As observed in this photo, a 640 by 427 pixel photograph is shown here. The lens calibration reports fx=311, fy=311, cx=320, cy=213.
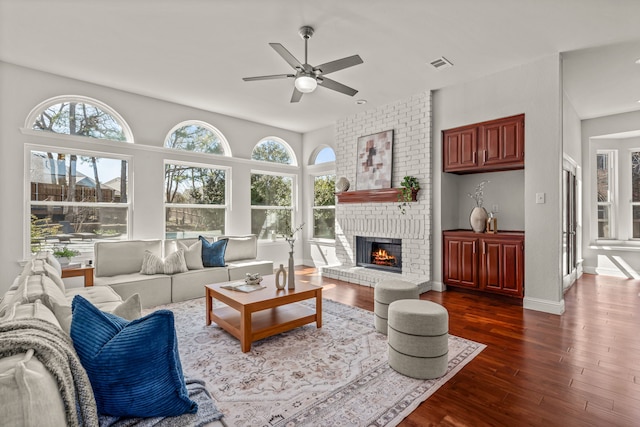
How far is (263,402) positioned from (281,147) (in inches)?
224

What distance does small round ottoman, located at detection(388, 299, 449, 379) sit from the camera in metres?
2.27

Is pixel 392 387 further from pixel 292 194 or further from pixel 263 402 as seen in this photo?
pixel 292 194

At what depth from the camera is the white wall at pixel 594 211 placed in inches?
220

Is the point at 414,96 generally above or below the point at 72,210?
above

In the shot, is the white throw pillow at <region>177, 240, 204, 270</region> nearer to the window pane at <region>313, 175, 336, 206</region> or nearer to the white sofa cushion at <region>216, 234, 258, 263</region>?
the white sofa cushion at <region>216, 234, 258, 263</region>

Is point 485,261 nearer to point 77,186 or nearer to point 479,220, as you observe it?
point 479,220

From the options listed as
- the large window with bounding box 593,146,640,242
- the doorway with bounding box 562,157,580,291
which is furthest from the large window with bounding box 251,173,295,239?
the large window with bounding box 593,146,640,242

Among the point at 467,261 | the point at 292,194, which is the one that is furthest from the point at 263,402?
the point at 292,194

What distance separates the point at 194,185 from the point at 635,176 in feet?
27.3

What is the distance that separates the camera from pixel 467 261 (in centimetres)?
453

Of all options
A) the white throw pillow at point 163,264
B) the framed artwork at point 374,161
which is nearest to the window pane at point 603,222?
the framed artwork at point 374,161

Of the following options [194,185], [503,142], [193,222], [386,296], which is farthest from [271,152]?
[386,296]

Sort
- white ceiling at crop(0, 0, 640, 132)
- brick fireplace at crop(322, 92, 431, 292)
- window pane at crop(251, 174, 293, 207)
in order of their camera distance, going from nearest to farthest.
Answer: white ceiling at crop(0, 0, 640, 132), brick fireplace at crop(322, 92, 431, 292), window pane at crop(251, 174, 293, 207)

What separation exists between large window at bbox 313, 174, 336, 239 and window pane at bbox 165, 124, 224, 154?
2258 millimetres
